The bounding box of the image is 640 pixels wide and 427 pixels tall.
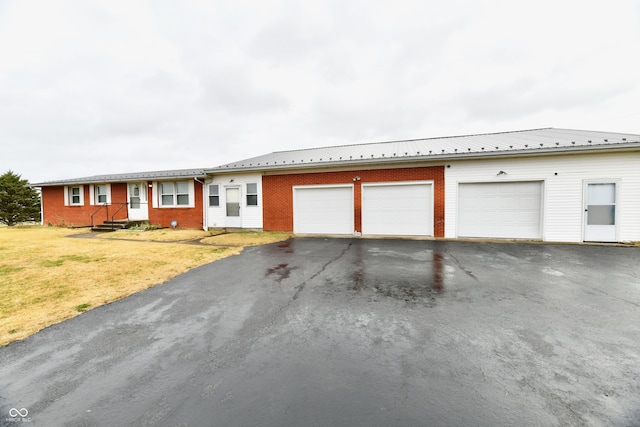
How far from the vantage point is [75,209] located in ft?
53.5

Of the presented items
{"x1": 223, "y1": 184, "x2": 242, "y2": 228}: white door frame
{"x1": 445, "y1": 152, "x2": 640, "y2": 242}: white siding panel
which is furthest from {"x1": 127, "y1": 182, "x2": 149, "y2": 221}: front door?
{"x1": 445, "y1": 152, "x2": 640, "y2": 242}: white siding panel

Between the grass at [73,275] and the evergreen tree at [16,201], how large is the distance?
20038 millimetres

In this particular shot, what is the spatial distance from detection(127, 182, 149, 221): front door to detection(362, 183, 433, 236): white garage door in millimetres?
12957

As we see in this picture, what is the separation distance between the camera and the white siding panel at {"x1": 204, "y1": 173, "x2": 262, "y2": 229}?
12.6 m

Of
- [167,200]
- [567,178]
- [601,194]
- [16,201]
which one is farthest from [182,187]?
[16,201]

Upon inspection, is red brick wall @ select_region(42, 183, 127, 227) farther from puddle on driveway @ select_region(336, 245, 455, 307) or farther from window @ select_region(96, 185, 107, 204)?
puddle on driveway @ select_region(336, 245, 455, 307)

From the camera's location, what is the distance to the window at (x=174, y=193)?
45.8 feet

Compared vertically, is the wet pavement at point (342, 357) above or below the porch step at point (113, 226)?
below

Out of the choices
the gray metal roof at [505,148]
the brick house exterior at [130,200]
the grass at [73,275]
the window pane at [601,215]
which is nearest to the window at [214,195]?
the brick house exterior at [130,200]

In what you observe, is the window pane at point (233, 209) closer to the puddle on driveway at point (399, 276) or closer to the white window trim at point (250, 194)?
the white window trim at point (250, 194)

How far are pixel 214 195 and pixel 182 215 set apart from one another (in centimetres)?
247

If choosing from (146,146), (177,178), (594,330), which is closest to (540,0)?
(594,330)

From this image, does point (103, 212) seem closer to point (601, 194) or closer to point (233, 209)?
point (233, 209)

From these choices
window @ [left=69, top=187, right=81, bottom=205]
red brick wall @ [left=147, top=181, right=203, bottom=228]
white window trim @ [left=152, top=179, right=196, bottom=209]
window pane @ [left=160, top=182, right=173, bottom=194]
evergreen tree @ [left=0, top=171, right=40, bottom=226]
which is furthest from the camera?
evergreen tree @ [left=0, top=171, right=40, bottom=226]
